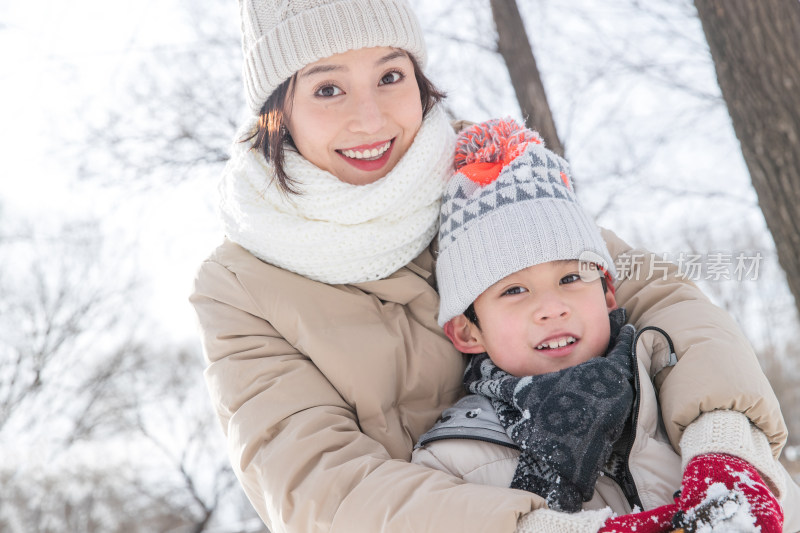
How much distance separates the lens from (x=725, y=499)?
1.43 metres

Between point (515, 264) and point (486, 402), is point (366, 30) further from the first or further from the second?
point (486, 402)

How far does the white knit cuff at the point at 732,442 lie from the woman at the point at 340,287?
0.01 m

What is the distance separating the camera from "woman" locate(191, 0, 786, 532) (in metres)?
1.80

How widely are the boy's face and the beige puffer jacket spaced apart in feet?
0.65

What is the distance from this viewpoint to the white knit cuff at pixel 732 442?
1.61 meters

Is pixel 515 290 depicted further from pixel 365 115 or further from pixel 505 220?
pixel 365 115

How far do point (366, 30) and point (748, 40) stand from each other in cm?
203

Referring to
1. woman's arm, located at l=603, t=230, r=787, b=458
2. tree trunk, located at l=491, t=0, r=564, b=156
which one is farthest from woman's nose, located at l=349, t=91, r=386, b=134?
tree trunk, located at l=491, t=0, r=564, b=156

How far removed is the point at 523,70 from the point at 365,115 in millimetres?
2532

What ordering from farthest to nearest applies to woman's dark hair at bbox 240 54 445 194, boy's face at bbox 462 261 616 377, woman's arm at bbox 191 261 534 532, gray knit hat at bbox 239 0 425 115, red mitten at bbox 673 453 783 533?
woman's dark hair at bbox 240 54 445 194 < gray knit hat at bbox 239 0 425 115 < boy's face at bbox 462 261 616 377 < woman's arm at bbox 191 261 534 532 < red mitten at bbox 673 453 783 533

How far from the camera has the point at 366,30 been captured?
214 cm

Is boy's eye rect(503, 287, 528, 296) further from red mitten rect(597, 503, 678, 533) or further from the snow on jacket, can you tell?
red mitten rect(597, 503, 678, 533)

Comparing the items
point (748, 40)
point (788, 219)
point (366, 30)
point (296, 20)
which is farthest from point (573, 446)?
point (748, 40)

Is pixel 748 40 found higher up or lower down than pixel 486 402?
higher up
